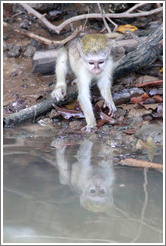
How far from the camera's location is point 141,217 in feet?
9.70

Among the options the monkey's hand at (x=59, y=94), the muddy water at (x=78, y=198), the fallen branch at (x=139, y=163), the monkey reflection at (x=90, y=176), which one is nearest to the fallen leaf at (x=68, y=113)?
the monkey's hand at (x=59, y=94)

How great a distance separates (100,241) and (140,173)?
1.31m

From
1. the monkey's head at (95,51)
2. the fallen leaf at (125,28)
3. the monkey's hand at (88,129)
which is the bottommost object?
the monkey's hand at (88,129)

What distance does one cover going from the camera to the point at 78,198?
325 cm

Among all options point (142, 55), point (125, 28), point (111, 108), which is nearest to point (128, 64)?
point (142, 55)

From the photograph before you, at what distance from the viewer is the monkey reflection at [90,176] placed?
3227 millimetres

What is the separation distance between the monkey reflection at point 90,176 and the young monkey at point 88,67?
1269 mm

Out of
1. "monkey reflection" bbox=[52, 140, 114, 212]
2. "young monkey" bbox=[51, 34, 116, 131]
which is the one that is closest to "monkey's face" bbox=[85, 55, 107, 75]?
"young monkey" bbox=[51, 34, 116, 131]

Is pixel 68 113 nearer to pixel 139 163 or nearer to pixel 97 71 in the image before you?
pixel 97 71

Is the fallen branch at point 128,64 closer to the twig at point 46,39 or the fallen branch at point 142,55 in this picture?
the fallen branch at point 142,55

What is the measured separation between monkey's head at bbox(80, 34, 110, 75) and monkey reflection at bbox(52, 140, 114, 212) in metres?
1.40

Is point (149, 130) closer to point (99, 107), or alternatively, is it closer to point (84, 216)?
point (99, 107)

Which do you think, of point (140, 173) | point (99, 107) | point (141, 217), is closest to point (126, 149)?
point (140, 173)

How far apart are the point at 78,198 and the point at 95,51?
9.52 feet
